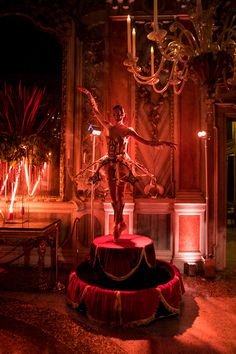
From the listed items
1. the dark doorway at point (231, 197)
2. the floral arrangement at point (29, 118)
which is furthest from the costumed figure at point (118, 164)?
the dark doorway at point (231, 197)

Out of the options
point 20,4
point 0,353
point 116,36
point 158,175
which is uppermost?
point 20,4

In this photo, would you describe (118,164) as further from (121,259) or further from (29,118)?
(29,118)

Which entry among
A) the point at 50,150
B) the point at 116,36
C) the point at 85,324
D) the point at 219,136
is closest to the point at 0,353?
the point at 85,324

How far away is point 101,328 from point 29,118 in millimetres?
2999

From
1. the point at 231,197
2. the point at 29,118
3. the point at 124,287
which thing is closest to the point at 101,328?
the point at 124,287

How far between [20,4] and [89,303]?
14.5 feet

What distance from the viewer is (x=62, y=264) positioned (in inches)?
181

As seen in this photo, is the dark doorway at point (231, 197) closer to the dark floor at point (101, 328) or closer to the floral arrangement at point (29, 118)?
the dark floor at point (101, 328)

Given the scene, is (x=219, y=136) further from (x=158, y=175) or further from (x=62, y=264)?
(x=62, y=264)

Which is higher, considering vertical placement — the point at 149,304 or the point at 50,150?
the point at 50,150

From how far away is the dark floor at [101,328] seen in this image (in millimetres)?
2553

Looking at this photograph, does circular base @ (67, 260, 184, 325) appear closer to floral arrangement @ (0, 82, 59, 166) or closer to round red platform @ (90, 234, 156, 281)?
round red platform @ (90, 234, 156, 281)

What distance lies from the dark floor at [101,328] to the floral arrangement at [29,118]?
1.66 m

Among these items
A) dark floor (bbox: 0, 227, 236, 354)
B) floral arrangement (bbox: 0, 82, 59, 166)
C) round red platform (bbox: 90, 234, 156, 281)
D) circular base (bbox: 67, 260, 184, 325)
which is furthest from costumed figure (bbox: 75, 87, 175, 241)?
floral arrangement (bbox: 0, 82, 59, 166)
